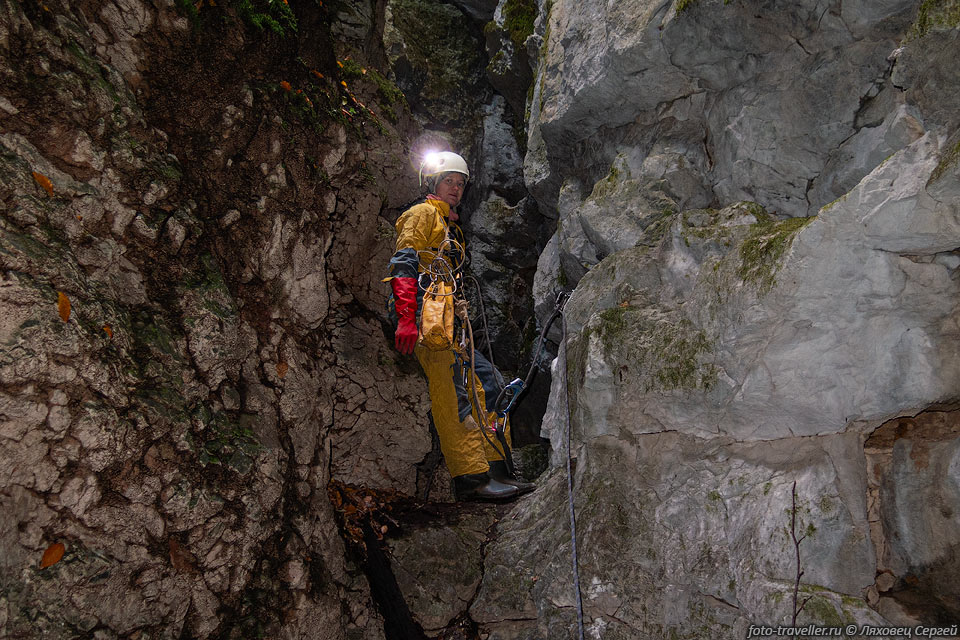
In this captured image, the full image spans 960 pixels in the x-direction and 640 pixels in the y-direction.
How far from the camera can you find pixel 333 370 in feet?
16.4

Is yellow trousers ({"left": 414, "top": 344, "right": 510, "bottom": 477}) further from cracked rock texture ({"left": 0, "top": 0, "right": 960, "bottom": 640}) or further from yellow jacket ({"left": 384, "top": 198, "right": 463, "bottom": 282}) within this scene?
yellow jacket ({"left": 384, "top": 198, "right": 463, "bottom": 282})

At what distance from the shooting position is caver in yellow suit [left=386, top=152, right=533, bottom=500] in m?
4.76

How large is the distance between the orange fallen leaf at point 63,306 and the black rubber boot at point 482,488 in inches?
124

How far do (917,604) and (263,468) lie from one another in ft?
11.9

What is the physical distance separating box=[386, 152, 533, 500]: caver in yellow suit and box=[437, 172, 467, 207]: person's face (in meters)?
0.36

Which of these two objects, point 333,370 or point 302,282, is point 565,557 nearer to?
point 333,370

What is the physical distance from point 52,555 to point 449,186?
420 centimetres

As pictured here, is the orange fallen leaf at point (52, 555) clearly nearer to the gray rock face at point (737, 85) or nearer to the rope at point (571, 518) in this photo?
the rope at point (571, 518)

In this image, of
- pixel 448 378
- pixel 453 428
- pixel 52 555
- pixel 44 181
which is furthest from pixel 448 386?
pixel 44 181

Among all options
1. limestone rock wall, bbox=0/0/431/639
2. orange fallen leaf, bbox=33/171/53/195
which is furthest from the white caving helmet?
orange fallen leaf, bbox=33/171/53/195

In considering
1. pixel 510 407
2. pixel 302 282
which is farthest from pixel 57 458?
pixel 510 407

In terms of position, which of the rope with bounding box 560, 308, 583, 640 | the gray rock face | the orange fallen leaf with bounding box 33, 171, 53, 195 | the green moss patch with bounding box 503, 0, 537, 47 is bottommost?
A: the rope with bounding box 560, 308, 583, 640

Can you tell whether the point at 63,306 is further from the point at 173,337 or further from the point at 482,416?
the point at 482,416

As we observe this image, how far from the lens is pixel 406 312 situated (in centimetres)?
471
